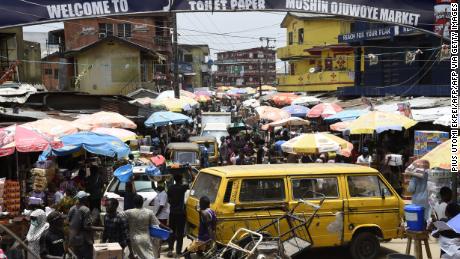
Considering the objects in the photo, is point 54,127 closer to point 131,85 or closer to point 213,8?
point 213,8

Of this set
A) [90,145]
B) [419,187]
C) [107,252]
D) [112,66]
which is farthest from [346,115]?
[112,66]

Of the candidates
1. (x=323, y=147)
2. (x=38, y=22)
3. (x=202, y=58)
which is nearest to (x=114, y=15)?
(x=38, y=22)

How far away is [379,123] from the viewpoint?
16.7 m

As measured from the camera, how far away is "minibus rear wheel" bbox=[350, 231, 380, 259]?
33.5 feet

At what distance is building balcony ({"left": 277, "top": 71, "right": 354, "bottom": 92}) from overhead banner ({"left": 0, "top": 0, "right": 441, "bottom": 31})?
29.1m

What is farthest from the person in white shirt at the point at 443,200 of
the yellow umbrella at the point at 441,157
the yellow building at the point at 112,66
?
the yellow building at the point at 112,66

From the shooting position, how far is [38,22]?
8.31 metres

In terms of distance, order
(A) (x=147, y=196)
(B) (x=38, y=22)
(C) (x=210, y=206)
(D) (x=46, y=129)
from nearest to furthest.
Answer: (B) (x=38, y=22), (C) (x=210, y=206), (A) (x=147, y=196), (D) (x=46, y=129)

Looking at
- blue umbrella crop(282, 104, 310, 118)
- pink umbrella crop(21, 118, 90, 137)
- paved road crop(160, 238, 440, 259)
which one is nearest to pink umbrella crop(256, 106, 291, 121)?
blue umbrella crop(282, 104, 310, 118)

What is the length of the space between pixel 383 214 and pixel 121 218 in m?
4.85

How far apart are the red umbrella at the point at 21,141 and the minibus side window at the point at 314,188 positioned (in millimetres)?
5411

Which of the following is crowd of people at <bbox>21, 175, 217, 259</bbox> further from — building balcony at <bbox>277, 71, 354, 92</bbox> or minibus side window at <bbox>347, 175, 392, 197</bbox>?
building balcony at <bbox>277, 71, 354, 92</bbox>

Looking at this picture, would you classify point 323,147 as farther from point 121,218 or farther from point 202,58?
point 202,58

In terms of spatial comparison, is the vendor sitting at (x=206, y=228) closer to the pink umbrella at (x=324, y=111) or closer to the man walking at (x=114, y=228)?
the man walking at (x=114, y=228)
